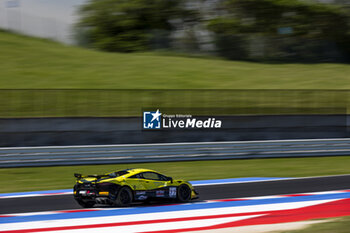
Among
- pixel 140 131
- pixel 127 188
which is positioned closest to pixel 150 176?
pixel 127 188

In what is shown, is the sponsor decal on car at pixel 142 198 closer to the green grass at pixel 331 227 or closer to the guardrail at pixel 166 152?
the green grass at pixel 331 227

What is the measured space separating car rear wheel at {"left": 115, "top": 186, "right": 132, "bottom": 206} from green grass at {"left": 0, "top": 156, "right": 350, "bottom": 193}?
379cm

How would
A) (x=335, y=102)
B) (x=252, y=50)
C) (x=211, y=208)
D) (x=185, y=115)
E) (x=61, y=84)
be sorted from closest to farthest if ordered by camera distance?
(x=211, y=208), (x=185, y=115), (x=335, y=102), (x=61, y=84), (x=252, y=50)

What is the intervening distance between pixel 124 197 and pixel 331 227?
378cm

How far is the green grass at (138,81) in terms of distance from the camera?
16.9 m

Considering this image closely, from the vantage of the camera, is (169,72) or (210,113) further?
(169,72)

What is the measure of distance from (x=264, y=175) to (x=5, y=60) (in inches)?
739

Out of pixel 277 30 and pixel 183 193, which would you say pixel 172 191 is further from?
pixel 277 30

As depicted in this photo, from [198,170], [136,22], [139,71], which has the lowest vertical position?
[198,170]

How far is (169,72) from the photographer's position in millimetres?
26078

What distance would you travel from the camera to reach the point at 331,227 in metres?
7.38

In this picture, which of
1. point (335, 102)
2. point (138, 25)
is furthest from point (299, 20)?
point (335, 102)

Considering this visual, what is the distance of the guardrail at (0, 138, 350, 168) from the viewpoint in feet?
46.0

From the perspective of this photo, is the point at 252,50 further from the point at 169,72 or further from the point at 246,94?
the point at 246,94
